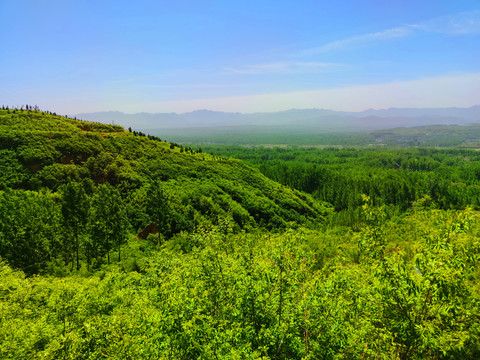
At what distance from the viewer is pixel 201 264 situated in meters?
10.4

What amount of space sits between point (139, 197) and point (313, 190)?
71.8 meters

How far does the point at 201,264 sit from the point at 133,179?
151 ft

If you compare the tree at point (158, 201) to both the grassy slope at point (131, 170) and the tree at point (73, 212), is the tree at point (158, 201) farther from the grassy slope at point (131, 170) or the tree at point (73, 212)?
the tree at point (73, 212)

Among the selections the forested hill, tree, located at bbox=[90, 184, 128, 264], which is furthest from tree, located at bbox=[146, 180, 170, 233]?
tree, located at bbox=[90, 184, 128, 264]

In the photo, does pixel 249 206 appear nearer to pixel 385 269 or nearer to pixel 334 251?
pixel 334 251

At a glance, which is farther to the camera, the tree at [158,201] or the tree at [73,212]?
the tree at [158,201]

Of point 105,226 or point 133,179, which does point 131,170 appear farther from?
point 105,226

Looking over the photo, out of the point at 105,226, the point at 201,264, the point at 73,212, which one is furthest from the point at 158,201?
the point at 201,264

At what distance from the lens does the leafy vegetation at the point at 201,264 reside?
645cm

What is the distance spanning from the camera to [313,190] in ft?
325

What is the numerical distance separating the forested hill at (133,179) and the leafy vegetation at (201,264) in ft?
1.05

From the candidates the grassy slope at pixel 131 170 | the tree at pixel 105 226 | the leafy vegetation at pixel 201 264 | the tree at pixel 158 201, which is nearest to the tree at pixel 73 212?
the leafy vegetation at pixel 201 264

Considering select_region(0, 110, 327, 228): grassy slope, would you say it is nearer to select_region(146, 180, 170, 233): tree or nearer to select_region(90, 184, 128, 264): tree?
select_region(146, 180, 170, 233): tree

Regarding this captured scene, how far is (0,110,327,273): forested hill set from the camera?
40.9 metres
